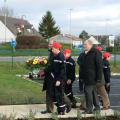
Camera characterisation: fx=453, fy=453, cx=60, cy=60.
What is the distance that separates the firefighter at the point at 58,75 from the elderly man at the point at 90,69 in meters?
0.51

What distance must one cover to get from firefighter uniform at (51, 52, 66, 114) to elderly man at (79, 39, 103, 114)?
1.68 ft

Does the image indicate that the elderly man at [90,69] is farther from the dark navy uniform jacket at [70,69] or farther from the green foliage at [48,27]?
the green foliage at [48,27]

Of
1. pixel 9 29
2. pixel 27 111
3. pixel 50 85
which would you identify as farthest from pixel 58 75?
pixel 9 29

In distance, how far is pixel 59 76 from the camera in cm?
1072

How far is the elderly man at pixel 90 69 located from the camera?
10.8 metres

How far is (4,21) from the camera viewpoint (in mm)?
93312

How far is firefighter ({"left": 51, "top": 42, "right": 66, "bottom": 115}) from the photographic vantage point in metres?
10.7

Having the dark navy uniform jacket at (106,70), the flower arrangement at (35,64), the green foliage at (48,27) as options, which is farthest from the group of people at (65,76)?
the green foliage at (48,27)

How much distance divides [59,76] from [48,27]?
9246cm

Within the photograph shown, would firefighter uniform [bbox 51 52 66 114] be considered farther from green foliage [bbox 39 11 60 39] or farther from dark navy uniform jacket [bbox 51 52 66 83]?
green foliage [bbox 39 11 60 39]

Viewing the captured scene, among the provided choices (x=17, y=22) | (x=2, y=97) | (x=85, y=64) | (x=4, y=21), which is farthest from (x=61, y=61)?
(x=17, y=22)

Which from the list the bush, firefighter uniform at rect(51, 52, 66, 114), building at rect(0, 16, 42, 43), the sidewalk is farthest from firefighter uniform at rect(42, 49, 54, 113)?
building at rect(0, 16, 42, 43)

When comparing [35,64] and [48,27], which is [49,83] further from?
[48,27]

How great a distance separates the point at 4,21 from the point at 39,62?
71471 mm
